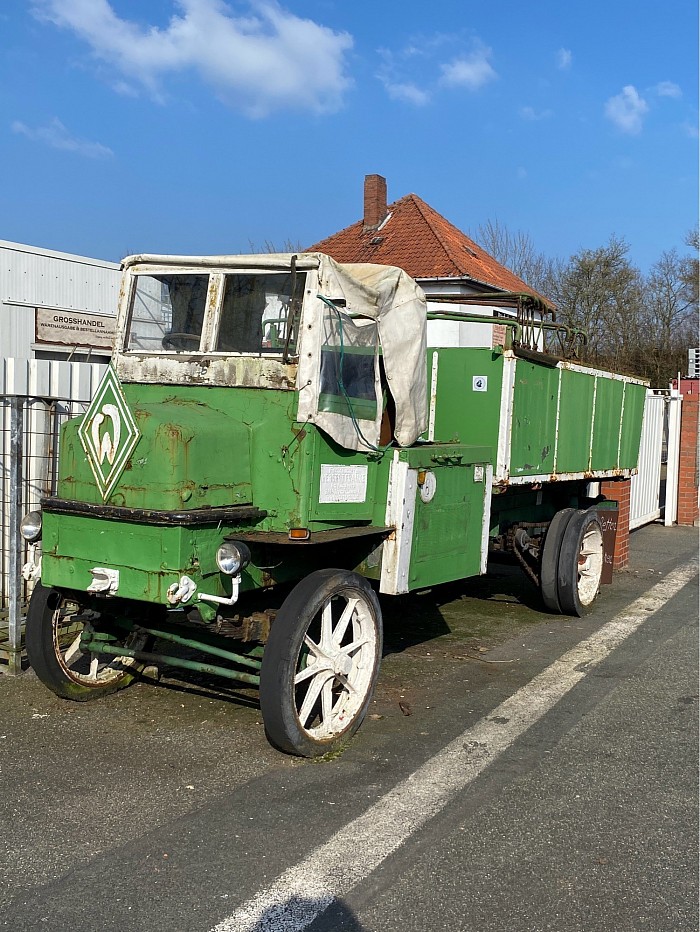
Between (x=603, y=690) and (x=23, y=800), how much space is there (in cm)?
373

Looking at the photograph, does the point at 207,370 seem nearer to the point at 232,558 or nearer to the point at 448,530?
the point at 232,558

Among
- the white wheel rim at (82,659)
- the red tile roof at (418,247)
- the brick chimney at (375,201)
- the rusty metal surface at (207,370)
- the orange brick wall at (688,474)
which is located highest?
the brick chimney at (375,201)

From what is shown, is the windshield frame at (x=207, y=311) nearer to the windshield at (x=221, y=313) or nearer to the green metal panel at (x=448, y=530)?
the windshield at (x=221, y=313)

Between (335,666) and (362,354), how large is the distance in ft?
5.92

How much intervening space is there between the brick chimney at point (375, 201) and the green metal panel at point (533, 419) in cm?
1933

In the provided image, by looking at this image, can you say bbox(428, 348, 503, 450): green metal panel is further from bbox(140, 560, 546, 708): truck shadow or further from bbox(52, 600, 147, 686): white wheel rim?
bbox(52, 600, 147, 686): white wheel rim

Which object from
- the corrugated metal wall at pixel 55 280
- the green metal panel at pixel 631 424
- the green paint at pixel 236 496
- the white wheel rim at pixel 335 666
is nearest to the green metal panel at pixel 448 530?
the green paint at pixel 236 496

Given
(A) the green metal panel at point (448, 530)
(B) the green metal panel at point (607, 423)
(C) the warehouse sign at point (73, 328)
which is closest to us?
(A) the green metal panel at point (448, 530)

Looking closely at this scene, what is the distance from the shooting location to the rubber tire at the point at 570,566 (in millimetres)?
8195

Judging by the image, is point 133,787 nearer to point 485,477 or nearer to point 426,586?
point 426,586

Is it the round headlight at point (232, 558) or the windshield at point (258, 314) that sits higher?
the windshield at point (258, 314)

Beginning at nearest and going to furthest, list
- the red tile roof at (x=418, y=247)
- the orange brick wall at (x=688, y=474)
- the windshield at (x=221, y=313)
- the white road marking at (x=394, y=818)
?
the white road marking at (x=394, y=818)
the windshield at (x=221, y=313)
the orange brick wall at (x=688, y=474)
the red tile roof at (x=418, y=247)

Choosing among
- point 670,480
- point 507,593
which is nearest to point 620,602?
point 507,593

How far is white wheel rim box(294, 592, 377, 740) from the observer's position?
15.9 ft
